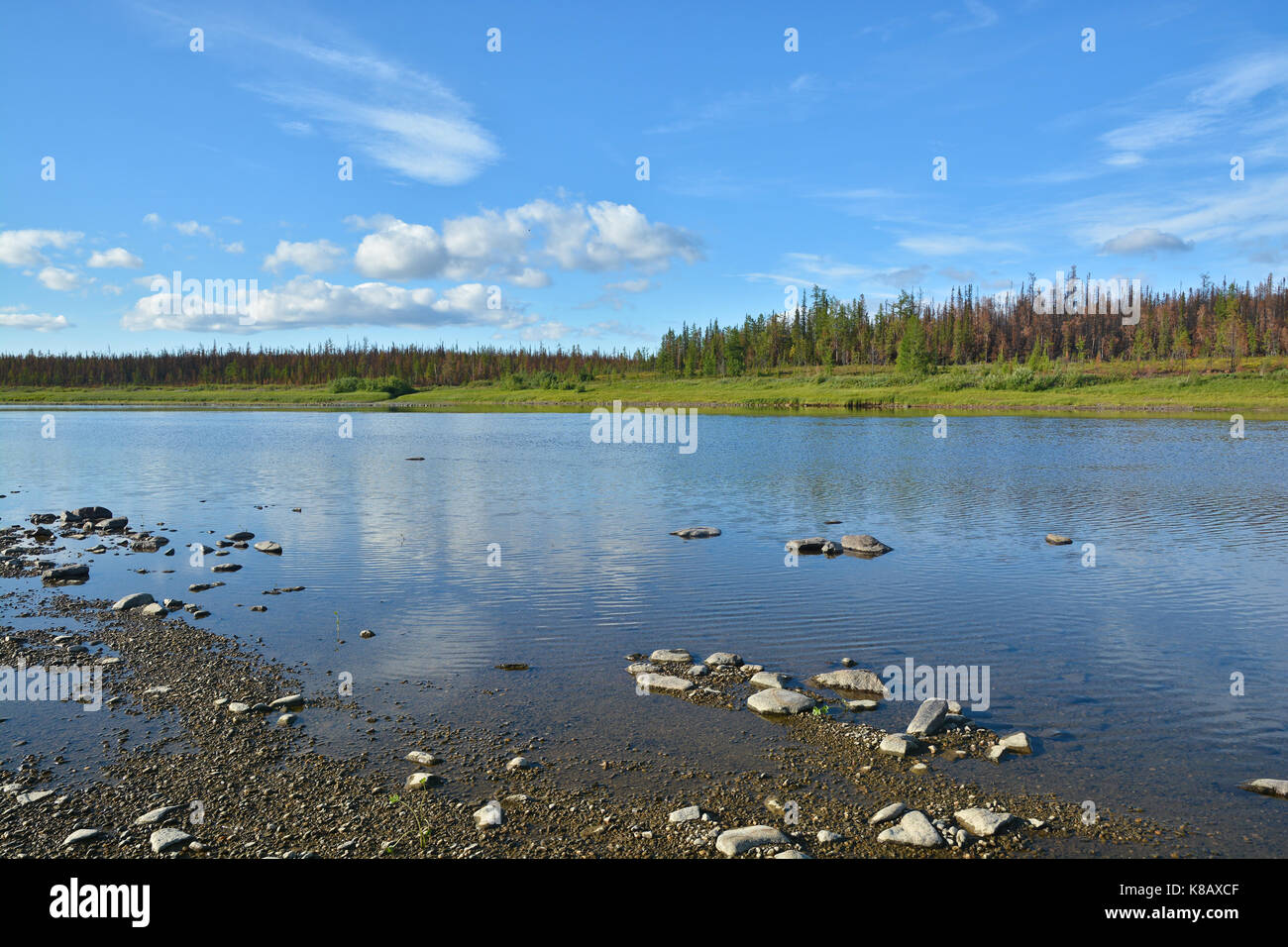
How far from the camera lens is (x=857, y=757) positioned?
392 inches

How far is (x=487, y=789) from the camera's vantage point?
29.9 feet

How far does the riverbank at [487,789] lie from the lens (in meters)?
7.89

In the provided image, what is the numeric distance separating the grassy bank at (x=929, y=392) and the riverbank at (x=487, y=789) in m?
108

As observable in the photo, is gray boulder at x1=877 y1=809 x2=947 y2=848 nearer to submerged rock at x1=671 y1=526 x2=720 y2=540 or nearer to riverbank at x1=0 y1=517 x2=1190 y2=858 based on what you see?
riverbank at x1=0 y1=517 x2=1190 y2=858

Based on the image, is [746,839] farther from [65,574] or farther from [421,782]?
[65,574]

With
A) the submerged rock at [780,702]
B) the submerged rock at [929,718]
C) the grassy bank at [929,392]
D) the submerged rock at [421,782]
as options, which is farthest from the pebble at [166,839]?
the grassy bank at [929,392]

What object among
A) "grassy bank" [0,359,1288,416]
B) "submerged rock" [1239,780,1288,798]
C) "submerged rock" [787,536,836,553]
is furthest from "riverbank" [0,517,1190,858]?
"grassy bank" [0,359,1288,416]

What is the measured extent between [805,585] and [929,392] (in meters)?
117

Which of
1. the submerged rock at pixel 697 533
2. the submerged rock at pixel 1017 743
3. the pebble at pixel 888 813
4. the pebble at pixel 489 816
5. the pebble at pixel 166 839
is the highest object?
the submerged rock at pixel 697 533

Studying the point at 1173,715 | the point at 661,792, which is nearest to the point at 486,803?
the point at 661,792

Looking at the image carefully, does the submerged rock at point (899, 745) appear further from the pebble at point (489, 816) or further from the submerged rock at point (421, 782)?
the submerged rock at point (421, 782)

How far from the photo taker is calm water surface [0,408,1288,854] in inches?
441

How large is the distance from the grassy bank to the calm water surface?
229 ft
